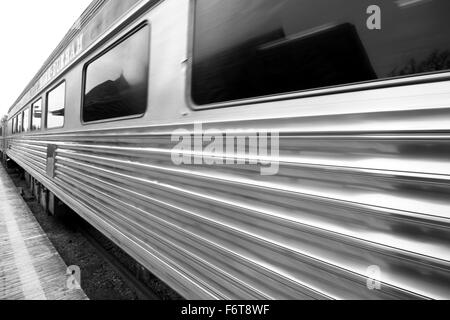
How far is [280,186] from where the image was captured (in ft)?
3.32

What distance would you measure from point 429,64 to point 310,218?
55 centimetres

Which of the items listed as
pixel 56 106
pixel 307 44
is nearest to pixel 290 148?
pixel 307 44

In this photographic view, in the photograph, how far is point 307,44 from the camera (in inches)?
38.3

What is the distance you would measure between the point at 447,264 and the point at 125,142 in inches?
74.2

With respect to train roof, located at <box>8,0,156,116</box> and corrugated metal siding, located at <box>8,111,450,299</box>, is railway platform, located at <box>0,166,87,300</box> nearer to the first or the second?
corrugated metal siding, located at <box>8,111,450,299</box>

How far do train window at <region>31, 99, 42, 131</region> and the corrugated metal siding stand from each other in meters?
4.35

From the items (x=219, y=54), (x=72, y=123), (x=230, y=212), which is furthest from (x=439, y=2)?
(x=72, y=123)

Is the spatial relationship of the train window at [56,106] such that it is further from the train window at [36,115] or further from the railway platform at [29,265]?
the railway platform at [29,265]

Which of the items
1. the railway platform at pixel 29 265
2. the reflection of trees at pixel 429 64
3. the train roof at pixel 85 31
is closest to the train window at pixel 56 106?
the train roof at pixel 85 31

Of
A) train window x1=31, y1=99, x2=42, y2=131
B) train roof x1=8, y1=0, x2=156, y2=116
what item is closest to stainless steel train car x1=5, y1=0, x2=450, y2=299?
train roof x1=8, y1=0, x2=156, y2=116

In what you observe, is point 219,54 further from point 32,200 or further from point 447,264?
point 32,200

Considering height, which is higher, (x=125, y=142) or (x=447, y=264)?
(x=125, y=142)

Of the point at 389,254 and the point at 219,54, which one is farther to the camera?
the point at 219,54

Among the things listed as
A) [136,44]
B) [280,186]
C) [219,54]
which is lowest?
[280,186]
